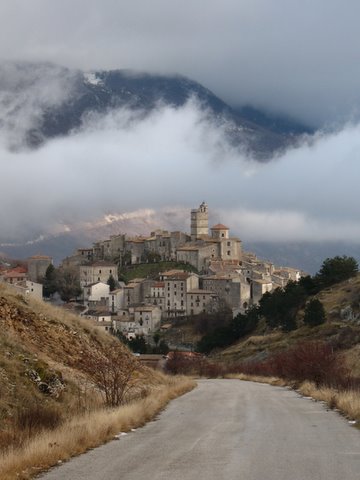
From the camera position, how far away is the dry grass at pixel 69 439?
1198 centimetres

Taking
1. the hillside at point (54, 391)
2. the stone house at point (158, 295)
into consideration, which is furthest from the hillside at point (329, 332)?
the stone house at point (158, 295)

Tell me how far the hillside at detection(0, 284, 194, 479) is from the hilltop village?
111m

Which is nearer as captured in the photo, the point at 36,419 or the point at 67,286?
the point at 36,419

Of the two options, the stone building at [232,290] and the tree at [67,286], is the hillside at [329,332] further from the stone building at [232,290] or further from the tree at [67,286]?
the tree at [67,286]

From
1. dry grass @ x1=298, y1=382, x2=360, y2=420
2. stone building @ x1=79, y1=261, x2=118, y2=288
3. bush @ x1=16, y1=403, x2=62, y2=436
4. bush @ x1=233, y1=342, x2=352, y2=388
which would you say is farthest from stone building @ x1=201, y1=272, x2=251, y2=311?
bush @ x1=16, y1=403, x2=62, y2=436

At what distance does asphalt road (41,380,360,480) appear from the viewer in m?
11.7

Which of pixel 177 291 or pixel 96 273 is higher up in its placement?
pixel 96 273

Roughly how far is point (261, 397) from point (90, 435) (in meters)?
18.2

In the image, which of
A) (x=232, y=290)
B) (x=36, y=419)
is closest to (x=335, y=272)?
(x=232, y=290)

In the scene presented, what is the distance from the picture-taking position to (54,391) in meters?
19.8

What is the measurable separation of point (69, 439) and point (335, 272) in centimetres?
9878

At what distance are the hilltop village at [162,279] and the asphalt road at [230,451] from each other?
391 ft

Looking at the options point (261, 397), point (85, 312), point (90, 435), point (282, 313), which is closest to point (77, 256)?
point (85, 312)

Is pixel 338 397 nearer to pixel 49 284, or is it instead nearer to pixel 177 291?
pixel 177 291
